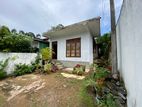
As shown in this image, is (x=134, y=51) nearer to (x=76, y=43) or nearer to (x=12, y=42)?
(x=76, y=43)

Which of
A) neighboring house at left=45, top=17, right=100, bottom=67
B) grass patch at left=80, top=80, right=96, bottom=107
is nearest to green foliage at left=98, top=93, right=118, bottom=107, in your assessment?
grass patch at left=80, top=80, right=96, bottom=107

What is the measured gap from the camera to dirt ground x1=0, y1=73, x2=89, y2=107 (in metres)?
4.91

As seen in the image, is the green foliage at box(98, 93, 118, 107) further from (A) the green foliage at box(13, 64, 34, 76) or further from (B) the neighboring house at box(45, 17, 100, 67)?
(A) the green foliage at box(13, 64, 34, 76)

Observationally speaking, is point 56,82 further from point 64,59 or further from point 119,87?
point 64,59

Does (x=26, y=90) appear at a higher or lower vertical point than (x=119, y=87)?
lower

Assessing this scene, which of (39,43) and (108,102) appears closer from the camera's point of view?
(108,102)

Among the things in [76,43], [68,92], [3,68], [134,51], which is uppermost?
[76,43]

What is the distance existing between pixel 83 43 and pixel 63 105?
21.2 feet

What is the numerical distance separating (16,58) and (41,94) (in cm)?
508

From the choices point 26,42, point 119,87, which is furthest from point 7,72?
point 119,87

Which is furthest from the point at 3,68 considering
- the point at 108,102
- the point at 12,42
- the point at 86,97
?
the point at 108,102

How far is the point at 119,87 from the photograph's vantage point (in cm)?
473

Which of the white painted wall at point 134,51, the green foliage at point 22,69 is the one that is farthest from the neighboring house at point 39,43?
the white painted wall at point 134,51

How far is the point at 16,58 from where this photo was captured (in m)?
9.58
